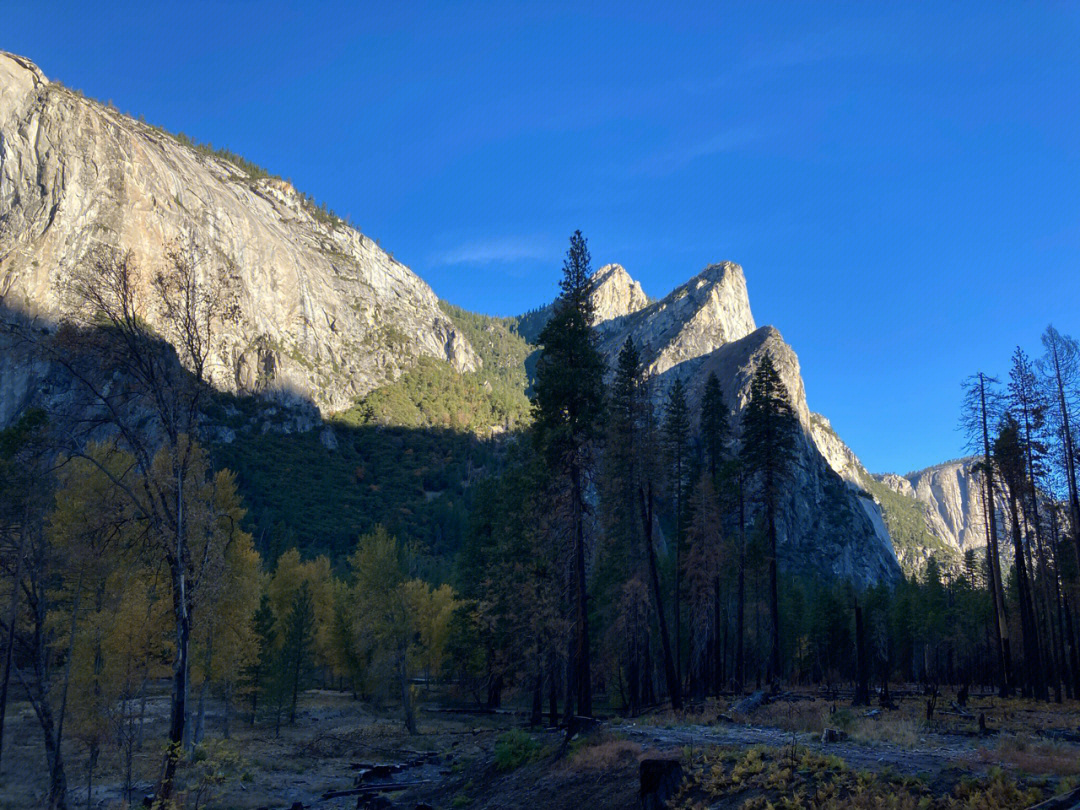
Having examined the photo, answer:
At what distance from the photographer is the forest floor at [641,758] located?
10523 mm

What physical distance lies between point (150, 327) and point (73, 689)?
13645 millimetres

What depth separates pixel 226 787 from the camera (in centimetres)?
2264

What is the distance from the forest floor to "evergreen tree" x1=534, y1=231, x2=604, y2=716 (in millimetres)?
3737

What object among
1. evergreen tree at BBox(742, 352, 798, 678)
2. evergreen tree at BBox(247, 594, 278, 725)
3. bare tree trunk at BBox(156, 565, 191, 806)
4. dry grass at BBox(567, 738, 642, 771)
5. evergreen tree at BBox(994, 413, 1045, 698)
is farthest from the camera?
evergreen tree at BBox(247, 594, 278, 725)

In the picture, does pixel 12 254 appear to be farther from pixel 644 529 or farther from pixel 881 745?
pixel 881 745

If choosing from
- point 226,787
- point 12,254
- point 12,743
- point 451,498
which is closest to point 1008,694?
point 226,787

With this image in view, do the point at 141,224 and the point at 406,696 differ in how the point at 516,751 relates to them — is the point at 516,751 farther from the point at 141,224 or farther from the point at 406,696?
the point at 141,224

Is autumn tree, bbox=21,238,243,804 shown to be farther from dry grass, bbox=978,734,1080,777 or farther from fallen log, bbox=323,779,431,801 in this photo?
dry grass, bbox=978,734,1080,777

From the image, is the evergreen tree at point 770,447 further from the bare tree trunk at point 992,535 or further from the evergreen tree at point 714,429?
the bare tree trunk at point 992,535

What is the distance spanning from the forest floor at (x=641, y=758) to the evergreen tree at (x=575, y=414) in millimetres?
3737

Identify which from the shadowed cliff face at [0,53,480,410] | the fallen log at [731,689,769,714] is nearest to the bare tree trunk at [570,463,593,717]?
the fallen log at [731,689,769,714]

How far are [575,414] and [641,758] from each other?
11.1 metres

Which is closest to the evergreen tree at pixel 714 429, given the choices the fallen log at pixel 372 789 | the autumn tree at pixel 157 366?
the fallen log at pixel 372 789

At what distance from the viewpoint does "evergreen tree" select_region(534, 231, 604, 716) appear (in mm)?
22047
